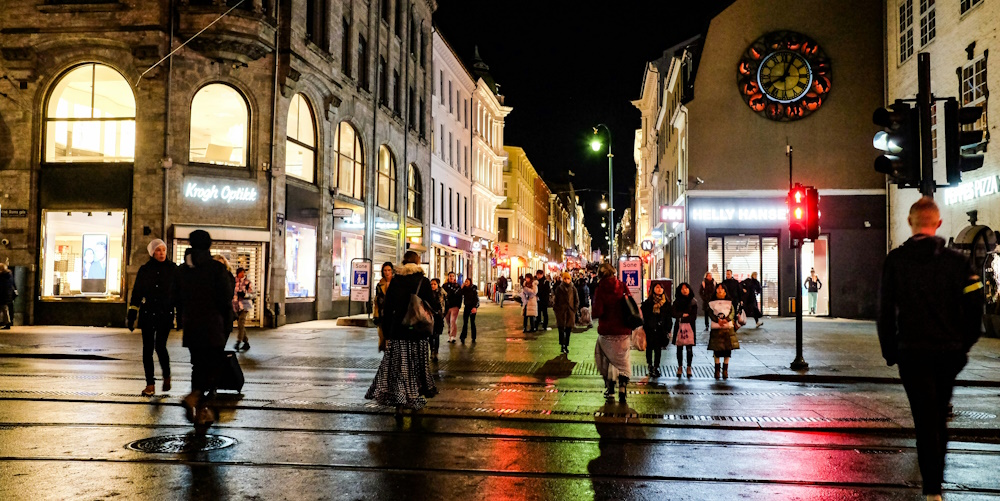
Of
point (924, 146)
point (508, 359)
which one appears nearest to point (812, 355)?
point (508, 359)

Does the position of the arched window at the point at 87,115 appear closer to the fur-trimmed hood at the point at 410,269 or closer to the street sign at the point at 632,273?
the street sign at the point at 632,273

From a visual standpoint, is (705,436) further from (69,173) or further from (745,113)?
(745,113)

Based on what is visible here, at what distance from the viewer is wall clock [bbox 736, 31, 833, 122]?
31625mm

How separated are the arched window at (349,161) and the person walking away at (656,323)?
59.9 ft

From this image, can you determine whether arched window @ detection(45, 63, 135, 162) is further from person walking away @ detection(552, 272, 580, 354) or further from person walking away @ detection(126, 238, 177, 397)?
person walking away @ detection(126, 238, 177, 397)

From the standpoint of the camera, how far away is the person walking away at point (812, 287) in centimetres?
3062

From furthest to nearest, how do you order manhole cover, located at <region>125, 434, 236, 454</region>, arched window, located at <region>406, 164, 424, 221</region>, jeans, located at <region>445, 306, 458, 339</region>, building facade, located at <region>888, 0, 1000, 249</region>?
arched window, located at <region>406, 164, 424, 221</region> → building facade, located at <region>888, 0, 1000, 249</region> → jeans, located at <region>445, 306, 458, 339</region> → manhole cover, located at <region>125, 434, 236, 454</region>

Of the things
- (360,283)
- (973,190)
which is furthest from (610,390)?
(973,190)

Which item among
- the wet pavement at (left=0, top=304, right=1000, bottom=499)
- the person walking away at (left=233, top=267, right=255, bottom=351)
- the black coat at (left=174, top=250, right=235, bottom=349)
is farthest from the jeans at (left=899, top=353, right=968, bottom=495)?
the person walking away at (left=233, top=267, right=255, bottom=351)

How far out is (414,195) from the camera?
4078 cm

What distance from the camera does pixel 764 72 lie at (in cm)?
3194

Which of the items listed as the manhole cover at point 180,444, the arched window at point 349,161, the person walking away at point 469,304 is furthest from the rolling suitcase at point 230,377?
the arched window at point 349,161

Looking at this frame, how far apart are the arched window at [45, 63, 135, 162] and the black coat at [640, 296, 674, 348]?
17104 mm

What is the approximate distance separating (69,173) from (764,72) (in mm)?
24322
